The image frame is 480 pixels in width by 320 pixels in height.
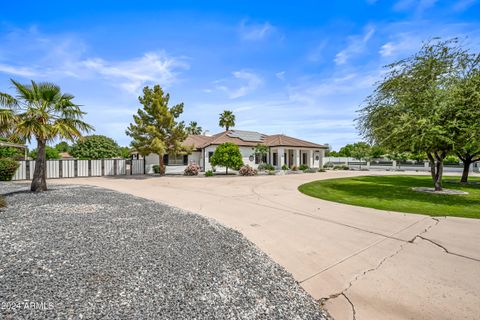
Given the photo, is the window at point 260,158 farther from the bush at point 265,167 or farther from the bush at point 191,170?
the bush at point 191,170

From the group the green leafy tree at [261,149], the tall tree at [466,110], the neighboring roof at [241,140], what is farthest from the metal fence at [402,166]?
the tall tree at [466,110]

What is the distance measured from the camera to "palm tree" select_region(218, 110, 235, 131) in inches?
1463

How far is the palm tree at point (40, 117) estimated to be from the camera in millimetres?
8547

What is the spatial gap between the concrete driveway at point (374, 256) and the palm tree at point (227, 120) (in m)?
30.2

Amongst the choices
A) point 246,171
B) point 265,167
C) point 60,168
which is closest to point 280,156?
point 265,167

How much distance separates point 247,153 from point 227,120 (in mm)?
11492

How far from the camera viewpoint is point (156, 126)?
2069 cm

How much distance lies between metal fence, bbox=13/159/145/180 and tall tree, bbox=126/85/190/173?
3879 mm

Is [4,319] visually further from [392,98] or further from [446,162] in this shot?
[446,162]

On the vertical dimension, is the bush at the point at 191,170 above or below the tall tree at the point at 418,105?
below

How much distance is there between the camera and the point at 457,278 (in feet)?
11.3

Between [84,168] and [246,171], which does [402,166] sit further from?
[84,168]

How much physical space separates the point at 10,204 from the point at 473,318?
10817 mm

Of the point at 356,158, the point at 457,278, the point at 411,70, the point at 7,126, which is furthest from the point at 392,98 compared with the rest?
the point at 356,158
